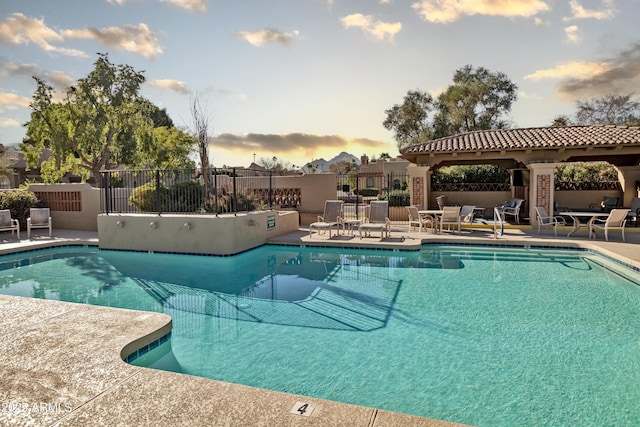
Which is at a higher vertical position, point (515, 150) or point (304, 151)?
point (304, 151)

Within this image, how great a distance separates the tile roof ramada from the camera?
44.9ft

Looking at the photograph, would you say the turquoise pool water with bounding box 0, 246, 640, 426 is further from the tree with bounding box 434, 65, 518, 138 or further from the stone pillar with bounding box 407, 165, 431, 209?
the tree with bounding box 434, 65, 518, 138

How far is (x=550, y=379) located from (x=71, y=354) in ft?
16.3

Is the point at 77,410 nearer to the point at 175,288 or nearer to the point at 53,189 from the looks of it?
the point at 175,288

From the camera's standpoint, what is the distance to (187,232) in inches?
445

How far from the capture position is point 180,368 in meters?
4.43

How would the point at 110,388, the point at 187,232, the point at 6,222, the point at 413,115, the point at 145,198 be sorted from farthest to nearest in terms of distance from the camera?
the point at 413,115
the point at 6,222
the point at 145,198
the point at 187,232
the point at 110,388

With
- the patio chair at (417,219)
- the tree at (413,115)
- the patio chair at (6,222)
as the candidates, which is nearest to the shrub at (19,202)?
the patio chair at (6,222)

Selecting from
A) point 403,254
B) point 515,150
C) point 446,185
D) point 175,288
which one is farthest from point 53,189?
point 515,150

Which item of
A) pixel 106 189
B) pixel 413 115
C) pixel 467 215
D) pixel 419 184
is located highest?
pixel 413 115

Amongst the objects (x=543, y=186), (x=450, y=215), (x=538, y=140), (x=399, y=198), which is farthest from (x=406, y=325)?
(x=538, y=140)

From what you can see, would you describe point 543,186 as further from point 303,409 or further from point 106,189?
point 106,189

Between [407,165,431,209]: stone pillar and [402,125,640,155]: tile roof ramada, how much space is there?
70cm

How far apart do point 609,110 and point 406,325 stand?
138 feet
